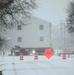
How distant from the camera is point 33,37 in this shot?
100 meters

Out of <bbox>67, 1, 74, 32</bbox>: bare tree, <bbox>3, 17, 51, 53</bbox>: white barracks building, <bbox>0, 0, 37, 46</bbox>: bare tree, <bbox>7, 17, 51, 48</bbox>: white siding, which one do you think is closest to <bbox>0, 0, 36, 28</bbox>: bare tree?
<bbox>0, 0, 37, 46</bbox>: bare tree

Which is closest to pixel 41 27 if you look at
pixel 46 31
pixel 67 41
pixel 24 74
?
pixel 46 31

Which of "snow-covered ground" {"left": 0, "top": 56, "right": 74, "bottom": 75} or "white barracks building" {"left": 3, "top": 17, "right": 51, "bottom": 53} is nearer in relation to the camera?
"snow-covered ground" {"left": 0, "top": 56, "right": 74, "bottom": 75}

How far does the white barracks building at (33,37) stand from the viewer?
324 feet

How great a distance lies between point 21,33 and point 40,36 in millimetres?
4919

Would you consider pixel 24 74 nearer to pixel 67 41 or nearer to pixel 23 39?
pixel 23 39

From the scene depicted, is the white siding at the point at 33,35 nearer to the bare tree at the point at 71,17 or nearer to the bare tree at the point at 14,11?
the bare tree at the point at 71,17

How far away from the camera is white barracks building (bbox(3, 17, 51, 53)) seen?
9888cm

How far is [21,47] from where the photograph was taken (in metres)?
98.8

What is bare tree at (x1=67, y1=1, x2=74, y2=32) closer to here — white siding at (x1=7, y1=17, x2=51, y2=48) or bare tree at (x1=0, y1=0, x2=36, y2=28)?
bare tree at (x1=0, y1=0, x2=36, y2=28)

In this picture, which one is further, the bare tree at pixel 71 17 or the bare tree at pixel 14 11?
the bare tree at pixel 71 17

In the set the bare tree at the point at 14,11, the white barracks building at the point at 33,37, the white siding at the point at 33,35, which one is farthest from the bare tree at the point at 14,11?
the white siding at the point at 33,35

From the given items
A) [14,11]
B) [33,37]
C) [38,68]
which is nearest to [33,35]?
[33,37]

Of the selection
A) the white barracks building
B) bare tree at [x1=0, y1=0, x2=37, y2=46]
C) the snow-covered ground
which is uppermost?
the white barracks building
